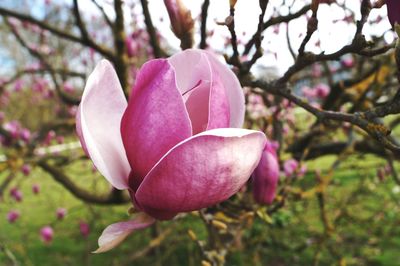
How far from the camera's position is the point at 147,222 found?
19.9 inches

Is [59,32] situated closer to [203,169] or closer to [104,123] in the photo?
[104,123]

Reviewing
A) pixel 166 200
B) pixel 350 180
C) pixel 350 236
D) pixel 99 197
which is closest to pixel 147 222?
pixel 166 200

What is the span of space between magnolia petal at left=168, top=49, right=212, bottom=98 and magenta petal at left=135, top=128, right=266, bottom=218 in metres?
0.12

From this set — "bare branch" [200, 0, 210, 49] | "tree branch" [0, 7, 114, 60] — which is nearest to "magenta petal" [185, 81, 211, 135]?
"bare branch" [200, 0, 210, 49]

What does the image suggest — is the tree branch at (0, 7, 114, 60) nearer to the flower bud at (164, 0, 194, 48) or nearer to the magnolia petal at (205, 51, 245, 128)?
the flower bud at (164, 0, 194, 48)

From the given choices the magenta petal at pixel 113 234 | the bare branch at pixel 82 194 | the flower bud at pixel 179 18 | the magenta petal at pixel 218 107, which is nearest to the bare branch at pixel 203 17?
the flower bud at pixel 179 18

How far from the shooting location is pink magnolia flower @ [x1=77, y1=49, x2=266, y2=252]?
0.44 metres

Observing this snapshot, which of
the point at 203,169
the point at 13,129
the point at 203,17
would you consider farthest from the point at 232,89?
the point at 13,129

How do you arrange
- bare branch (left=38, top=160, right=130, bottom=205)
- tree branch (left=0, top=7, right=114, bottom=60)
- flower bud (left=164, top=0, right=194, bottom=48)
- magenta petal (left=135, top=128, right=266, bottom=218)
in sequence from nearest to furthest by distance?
magenta petal (left=135, top=128, right=266, bottom=218) → flower bud (left=164, top=0, right=194, bottom=48) → tree branch (left=0, top=7, right=114, bottom=60) → bare branch (left=38, top=160, right=130, bottom=205)

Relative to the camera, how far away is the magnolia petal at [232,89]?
0.54 metres

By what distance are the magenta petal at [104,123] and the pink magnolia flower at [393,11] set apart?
0.33 m

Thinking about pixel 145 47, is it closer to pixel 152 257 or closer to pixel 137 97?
pixel 152 257

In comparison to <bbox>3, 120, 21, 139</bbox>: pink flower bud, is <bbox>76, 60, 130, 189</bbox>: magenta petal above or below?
above

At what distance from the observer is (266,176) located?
2.88ft
